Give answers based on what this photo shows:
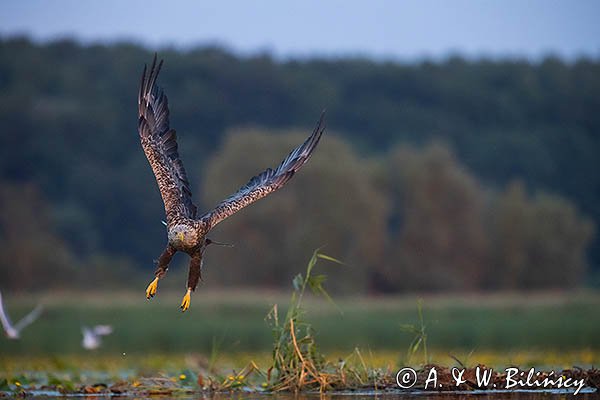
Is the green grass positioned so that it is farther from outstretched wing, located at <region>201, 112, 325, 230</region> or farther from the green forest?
the green forest

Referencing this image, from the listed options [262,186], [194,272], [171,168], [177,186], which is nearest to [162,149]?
[171,168]

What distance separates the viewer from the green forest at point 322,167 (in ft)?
174

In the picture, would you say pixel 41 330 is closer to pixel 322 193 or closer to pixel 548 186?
pixel 322 193

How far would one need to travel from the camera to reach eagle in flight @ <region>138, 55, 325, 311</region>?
12.5m

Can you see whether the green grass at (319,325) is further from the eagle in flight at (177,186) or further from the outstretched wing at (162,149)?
the outstretched wing at (162,149)

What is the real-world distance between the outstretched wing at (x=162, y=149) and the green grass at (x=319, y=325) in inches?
420

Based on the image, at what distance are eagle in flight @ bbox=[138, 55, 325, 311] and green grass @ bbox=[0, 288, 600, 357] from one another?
10.5 m

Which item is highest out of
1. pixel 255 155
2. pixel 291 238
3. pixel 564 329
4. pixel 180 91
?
pixel 180 91

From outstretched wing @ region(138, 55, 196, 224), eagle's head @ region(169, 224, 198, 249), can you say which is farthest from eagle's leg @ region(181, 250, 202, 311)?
outstretched wing @ region(138, 55, 196, 224)

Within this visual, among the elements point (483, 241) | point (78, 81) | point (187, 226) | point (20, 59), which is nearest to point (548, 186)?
point (483, 241)

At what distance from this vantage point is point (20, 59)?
290 ft

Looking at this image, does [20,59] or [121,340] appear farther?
[20,59]

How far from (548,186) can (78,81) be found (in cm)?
3216

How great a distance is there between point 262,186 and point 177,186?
3.36 ft
